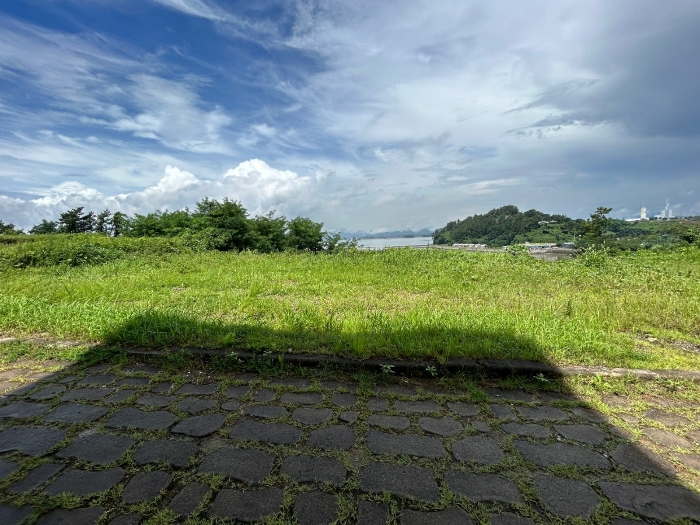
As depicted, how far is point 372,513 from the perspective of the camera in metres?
1.54

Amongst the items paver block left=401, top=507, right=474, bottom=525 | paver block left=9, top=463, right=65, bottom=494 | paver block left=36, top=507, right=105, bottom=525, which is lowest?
paver block left=401, top=507, right=474, bottom=525

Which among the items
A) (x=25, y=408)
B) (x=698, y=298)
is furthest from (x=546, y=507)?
(x=698, y=298)

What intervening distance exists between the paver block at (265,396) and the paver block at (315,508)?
977 mm

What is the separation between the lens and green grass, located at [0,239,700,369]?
10.8 feet

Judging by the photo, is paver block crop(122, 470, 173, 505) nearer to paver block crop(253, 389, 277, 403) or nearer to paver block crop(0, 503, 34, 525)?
paver block crop(0, 503, 34, 525)

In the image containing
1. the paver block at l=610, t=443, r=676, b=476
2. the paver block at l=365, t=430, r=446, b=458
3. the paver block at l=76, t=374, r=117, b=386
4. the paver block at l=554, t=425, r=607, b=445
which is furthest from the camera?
the paver block at l=76, t=374, r=117, b=386

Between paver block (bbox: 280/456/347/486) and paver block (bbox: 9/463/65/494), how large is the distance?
3.82 feet

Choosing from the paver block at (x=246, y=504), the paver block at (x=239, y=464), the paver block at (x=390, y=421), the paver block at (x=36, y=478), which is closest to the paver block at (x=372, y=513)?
the paver block at (x=246, y=504)

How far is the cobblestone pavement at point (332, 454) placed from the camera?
1550 mm

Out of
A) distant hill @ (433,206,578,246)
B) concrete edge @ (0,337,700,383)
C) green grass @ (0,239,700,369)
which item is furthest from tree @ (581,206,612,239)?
concrete edge @ (0,337,700,383)

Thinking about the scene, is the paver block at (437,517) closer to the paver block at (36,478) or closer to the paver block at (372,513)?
the paver block at (372,513)

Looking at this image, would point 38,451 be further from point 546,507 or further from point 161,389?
point 546,507

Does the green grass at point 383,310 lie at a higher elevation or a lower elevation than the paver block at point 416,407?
higher

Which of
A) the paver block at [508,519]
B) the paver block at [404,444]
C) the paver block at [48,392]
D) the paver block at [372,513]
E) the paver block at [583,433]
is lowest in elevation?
the paver block at [583,433]
